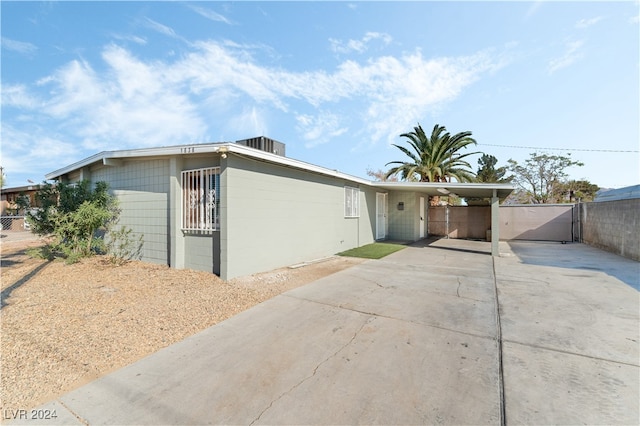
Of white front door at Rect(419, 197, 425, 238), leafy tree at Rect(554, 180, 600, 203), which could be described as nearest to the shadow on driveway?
white front door at Rect(419, 197, 425, 238)

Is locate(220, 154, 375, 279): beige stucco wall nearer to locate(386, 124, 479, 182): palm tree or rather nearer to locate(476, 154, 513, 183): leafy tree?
locate(386, 124, 479, 182): palm tree

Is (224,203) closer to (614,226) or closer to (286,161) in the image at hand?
(286,161)

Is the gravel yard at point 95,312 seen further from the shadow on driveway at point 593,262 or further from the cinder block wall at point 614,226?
the cinder block wall at point 614,226

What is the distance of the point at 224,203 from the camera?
576cm

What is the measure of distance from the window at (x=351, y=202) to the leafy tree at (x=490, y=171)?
21395 mm

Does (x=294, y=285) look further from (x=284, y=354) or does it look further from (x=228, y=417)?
(x=228, y=417)

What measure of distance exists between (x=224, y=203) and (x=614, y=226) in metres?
14.2

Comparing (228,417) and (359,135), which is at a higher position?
(359,135)

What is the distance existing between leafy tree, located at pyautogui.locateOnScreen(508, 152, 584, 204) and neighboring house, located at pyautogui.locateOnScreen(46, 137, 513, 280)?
2604cm

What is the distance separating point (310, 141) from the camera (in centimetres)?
1691

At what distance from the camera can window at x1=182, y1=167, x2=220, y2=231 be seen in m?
6.37

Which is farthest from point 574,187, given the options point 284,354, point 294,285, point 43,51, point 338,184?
point 43,51

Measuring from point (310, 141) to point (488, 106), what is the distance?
935cm

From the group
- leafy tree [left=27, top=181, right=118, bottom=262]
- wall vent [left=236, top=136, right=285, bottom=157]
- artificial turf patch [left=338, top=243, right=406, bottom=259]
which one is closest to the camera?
leafy tree [left=27, top=181, right=118, bottom=262]
